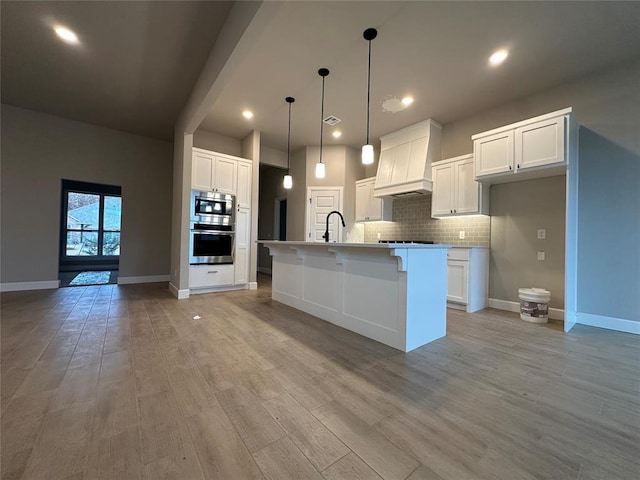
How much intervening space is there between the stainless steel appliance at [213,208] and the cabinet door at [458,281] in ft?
12.3

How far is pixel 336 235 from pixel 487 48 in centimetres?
377

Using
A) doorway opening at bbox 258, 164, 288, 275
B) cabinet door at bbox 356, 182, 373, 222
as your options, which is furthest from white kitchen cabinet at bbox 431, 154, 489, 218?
doorway opening at bbox 258, 164, 288, 275

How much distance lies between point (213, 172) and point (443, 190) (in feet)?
12.8

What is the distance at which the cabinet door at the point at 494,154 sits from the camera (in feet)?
11.1

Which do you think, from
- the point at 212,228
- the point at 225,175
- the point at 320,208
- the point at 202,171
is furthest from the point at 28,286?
the point at 320,208

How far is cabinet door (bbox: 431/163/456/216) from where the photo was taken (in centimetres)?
415

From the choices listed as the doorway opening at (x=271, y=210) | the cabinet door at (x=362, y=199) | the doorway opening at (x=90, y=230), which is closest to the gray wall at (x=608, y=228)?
the cabinet door at (x=362, y=199)

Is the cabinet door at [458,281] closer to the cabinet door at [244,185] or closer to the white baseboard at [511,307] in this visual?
the white baseboard at [511,307]

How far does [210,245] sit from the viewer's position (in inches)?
182

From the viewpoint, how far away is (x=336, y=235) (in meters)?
5.70

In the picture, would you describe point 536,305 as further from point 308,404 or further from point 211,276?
point 211,276

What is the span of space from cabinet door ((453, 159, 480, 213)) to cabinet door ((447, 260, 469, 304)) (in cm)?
84

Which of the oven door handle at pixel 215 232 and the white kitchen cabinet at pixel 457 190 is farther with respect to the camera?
the oven door handle at pixel 215 232

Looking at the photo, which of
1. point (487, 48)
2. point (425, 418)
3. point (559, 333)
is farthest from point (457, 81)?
point (425, 418)
